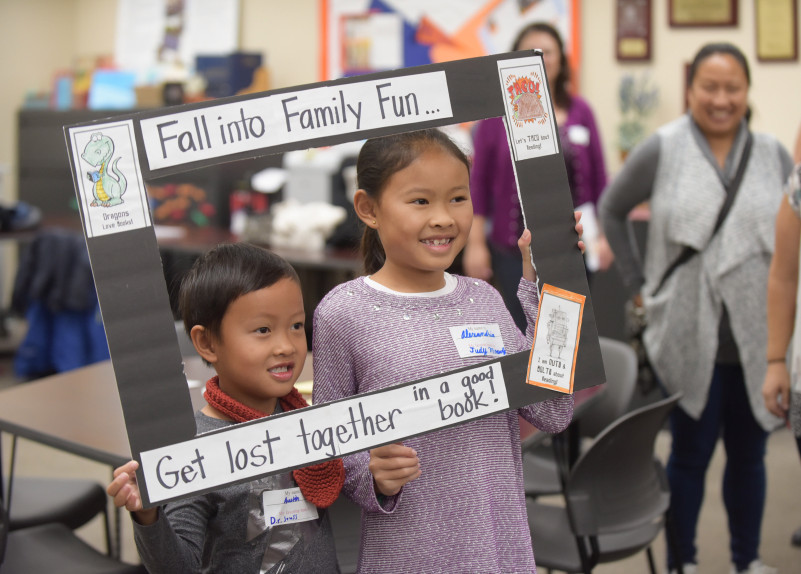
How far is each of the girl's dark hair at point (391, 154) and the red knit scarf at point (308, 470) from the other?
1.10 ft

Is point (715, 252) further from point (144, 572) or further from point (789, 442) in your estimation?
point (789, 442)

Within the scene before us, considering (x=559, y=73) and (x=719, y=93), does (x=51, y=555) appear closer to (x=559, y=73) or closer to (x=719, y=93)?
(x=719, y=93)

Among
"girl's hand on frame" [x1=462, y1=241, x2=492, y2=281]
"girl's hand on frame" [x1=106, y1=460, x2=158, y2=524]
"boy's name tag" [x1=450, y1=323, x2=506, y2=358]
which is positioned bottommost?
"girl's hand on frame" [x1=462, y1=241, x2=492, y2=281]

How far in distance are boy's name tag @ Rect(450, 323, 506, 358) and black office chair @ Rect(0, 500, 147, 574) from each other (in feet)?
3.78

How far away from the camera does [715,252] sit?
2.57m

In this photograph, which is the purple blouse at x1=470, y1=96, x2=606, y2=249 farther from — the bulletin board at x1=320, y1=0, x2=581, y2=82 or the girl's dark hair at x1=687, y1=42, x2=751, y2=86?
the bulletin board at x1=320, y1=0, x2=581, y2=82

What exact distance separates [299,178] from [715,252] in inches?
115

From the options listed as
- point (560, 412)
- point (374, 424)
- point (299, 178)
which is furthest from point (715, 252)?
point (299, 178)

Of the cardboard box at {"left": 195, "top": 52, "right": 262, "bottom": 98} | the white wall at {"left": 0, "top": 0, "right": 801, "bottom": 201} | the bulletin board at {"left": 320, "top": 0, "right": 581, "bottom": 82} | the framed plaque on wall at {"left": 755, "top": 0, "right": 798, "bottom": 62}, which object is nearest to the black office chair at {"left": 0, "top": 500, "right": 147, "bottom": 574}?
the white wall at {"left": 0, "top": 0, "right": 801, "bottom": 201}

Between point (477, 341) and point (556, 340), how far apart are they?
11 centimetres

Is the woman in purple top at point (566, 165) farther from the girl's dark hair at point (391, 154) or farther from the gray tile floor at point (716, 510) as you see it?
the girl's dark hair at point (391, 154)

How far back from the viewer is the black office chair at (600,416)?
8.62 ft

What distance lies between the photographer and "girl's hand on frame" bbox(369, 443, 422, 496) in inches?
Result: 49.6

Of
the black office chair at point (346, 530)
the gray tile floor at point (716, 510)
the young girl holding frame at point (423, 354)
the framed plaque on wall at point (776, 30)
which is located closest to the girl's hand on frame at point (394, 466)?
the young girl holding frame at point (423, 354)
